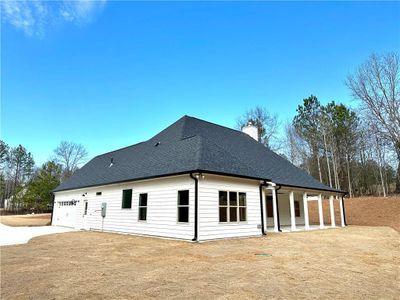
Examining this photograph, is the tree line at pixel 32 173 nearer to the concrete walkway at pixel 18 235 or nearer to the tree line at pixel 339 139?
the concrete walkway at pixel 18 235

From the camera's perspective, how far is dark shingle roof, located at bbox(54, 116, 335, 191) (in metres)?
11.5

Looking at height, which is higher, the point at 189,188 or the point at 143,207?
the point at 189,188

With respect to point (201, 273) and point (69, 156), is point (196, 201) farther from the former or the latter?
point (69, 156)

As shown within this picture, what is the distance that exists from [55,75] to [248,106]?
24.4 metres

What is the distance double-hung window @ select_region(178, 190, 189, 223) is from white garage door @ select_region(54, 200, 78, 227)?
465 inches

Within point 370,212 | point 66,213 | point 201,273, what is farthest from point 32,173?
point 201,273

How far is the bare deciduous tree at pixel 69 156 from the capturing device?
4859 cm

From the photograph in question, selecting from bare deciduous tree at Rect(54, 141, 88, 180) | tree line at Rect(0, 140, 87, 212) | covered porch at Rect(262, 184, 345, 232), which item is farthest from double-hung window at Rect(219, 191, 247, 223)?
bare deciduous tree at Rect(54, 141, 88, 180)

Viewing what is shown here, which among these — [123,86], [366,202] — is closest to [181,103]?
[123,86]

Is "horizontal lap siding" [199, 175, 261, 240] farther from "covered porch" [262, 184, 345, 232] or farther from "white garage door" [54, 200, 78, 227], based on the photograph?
"white garage door" [54, 200, 78, 227]

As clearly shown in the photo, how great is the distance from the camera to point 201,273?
5320 millimetres

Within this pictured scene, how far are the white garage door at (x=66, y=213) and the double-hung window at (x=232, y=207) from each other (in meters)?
13.0

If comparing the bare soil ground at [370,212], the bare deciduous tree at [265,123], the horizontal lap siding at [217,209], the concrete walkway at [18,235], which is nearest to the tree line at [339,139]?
the bare deciduous tree at [265,123]

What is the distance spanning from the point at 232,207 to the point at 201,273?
248 inches
